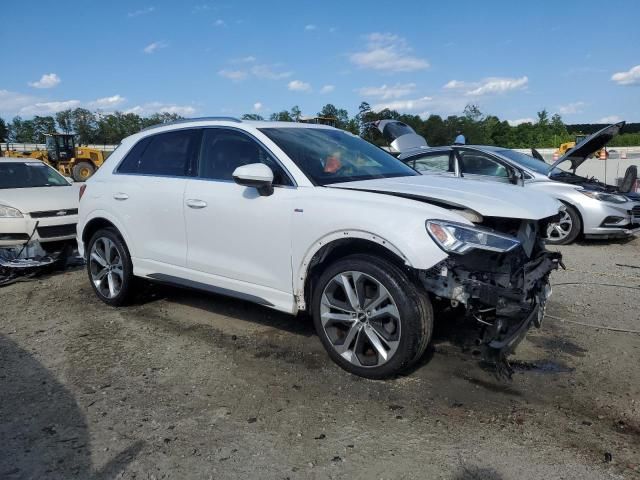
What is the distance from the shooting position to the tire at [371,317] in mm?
3545

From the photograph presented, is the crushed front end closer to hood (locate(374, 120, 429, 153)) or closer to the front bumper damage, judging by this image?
the front bumper damage

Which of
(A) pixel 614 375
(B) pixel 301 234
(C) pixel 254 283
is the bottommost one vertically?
(A) pixel 614 375

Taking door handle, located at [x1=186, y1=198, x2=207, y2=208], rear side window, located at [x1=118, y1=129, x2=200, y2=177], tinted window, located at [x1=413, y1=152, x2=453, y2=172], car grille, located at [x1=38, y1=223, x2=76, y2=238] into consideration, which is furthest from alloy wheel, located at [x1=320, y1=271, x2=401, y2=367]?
tinted window, located at [x1=413, y1=152, x2=453, y2=172]

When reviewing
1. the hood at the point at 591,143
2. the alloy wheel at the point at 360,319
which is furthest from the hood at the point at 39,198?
the hood at the point at 591,143

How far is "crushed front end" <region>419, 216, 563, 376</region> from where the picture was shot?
341 centimetres

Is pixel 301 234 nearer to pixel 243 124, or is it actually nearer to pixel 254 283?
pixel 254 283

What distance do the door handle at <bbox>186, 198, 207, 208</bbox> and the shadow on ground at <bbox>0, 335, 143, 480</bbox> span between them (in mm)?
1679

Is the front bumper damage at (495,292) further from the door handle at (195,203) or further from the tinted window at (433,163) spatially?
the tinted window at (433,163)

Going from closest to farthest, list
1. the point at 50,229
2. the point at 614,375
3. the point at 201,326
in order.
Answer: the point at 614,375
the point at 201,326
the point at 50,229

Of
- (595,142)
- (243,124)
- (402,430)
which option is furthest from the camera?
(595,142)

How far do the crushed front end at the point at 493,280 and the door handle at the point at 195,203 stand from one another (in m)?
1.97

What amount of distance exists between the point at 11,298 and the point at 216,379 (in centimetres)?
358

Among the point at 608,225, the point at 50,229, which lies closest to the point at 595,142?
the point at 608,225

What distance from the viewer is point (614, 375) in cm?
389
